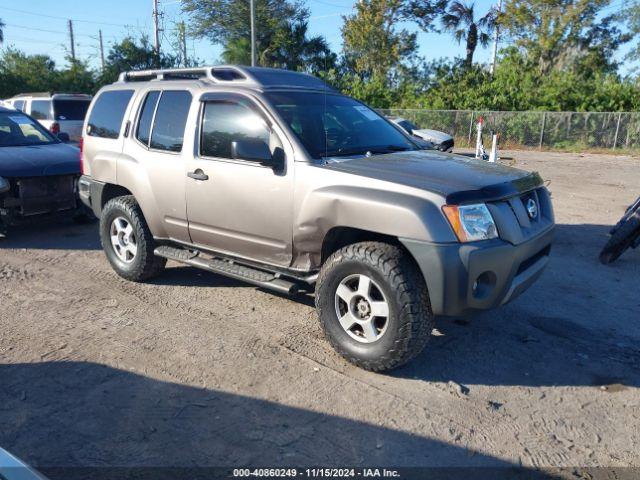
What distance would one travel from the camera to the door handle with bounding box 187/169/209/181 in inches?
183

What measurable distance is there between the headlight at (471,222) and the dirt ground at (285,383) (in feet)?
3.43

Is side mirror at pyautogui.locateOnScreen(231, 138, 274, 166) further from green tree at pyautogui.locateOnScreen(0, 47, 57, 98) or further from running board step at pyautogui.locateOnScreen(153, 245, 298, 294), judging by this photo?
green tree at pyautogui.locateOnScreen(0, 47, 57, 98)

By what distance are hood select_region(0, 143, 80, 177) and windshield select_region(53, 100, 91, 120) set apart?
6080 mm

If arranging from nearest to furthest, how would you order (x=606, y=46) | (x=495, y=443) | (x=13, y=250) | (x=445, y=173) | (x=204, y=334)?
(x=495, y=443), (x=445, y=173), (x=204, y=334), (x=13, y=250), (x=606, y=46)

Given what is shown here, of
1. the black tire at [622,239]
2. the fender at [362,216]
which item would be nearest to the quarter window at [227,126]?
the fender at [362,216]

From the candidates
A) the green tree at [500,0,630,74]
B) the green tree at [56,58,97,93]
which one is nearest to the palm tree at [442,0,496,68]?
the green tree at [500,0,630,74]

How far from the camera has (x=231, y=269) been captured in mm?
4637

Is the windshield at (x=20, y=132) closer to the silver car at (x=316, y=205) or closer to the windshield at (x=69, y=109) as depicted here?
the silver car at (x=316, y=205)

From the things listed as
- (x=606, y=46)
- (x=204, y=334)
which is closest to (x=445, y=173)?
(x=204, y=334)

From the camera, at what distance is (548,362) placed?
13.1 ft

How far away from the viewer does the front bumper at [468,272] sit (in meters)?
3.37

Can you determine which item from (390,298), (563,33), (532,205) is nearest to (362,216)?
(390,298)

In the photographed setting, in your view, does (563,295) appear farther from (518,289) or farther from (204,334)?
(204,334)

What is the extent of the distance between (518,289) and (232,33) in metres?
40.0
